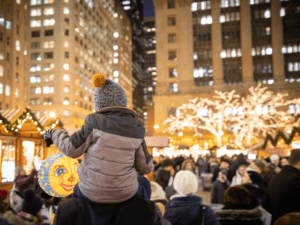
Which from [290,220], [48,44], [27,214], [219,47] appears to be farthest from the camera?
[48,44]

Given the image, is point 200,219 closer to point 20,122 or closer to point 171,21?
point 20,122

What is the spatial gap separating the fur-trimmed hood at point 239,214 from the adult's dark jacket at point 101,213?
1.81 meters

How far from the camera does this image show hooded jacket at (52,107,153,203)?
2049mm

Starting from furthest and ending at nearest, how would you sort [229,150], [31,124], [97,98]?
[229,150], [31,124], [97,98]

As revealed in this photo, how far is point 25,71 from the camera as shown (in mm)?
75500

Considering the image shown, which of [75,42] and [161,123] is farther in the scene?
[75,42]

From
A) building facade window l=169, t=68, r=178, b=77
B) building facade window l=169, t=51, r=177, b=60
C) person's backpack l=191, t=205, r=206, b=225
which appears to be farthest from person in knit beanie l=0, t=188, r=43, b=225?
building facade window l=169, t=51, r=177, b=60

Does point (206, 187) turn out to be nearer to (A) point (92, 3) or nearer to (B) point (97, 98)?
(B) point (97, 98)

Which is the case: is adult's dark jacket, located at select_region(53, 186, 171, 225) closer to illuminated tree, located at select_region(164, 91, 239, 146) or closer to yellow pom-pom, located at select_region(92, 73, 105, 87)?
yellow pom-pom, located at select_region(92, 73, 105, 87)

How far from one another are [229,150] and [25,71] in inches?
2645

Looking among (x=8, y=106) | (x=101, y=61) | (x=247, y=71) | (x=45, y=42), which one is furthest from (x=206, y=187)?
(x=101, y=61)

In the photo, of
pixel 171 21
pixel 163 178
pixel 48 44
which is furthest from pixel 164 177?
pixel 48 44

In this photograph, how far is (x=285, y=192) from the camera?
3.26 metres

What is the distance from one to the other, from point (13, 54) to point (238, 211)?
78814 mm
